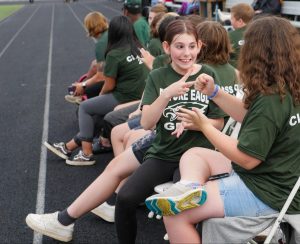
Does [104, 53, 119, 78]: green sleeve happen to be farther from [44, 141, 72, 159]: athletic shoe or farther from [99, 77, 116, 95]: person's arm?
[44, 141, 72, 159]: athletic shoe

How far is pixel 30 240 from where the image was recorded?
323 centimetres

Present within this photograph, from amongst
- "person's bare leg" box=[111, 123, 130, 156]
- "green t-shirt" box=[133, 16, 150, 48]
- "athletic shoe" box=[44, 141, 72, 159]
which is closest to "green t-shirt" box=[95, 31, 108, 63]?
"green t-shirt" box=[133, 16, 150, 48]

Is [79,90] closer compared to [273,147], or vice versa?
[273,147]

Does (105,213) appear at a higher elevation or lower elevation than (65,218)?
lower

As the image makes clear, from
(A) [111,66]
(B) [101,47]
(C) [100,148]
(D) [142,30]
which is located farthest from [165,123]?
(D) [142,30]

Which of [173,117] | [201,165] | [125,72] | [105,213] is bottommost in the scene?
[105,213]

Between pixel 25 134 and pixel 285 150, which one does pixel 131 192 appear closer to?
pixel 285 150

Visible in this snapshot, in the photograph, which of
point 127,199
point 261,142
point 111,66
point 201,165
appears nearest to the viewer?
point 261,142

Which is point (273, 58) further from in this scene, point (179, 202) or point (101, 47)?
point (101, 47)

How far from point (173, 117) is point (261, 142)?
32.4 inches

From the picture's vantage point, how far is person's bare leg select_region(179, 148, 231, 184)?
2266mm

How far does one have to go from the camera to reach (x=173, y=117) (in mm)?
2686

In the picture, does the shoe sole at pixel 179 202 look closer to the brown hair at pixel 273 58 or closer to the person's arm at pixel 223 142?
the person's arm at pixel 223 142

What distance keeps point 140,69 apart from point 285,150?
2.53m
